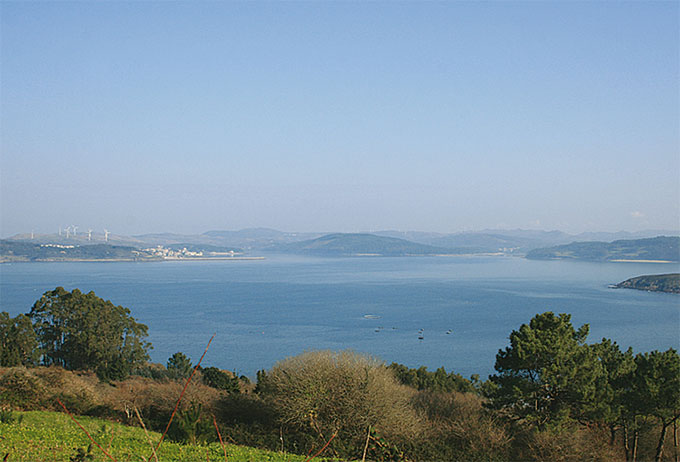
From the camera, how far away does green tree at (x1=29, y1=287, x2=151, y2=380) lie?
27.1 meters

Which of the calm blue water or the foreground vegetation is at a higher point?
the foreground vegetation

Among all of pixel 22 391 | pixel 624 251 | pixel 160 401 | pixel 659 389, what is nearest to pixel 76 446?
pixel 160 401

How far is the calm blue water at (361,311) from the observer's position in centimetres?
4153

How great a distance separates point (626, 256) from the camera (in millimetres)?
149625

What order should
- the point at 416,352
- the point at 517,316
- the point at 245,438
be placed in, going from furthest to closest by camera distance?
the point at 517,316, the point at 416,352, the point at 245,438

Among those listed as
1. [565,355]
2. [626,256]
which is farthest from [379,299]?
[626,256]

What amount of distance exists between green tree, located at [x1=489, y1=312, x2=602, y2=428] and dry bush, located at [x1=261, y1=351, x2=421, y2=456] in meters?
3.06

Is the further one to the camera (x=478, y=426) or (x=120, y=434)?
(x=478, y=426)

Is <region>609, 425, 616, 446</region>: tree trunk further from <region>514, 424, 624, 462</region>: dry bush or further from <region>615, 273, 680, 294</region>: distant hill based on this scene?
<region>615, 273, 680, 294</region>: distant hill

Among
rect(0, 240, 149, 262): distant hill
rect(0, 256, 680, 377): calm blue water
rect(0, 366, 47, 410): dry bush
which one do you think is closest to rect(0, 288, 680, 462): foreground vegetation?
rect(0, 366, 47, 410): dry bush

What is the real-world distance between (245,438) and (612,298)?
70.8 meters

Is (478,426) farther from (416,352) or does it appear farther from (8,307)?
(8,307)

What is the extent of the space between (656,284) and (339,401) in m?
87.1

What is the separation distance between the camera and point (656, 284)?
8281 cm
